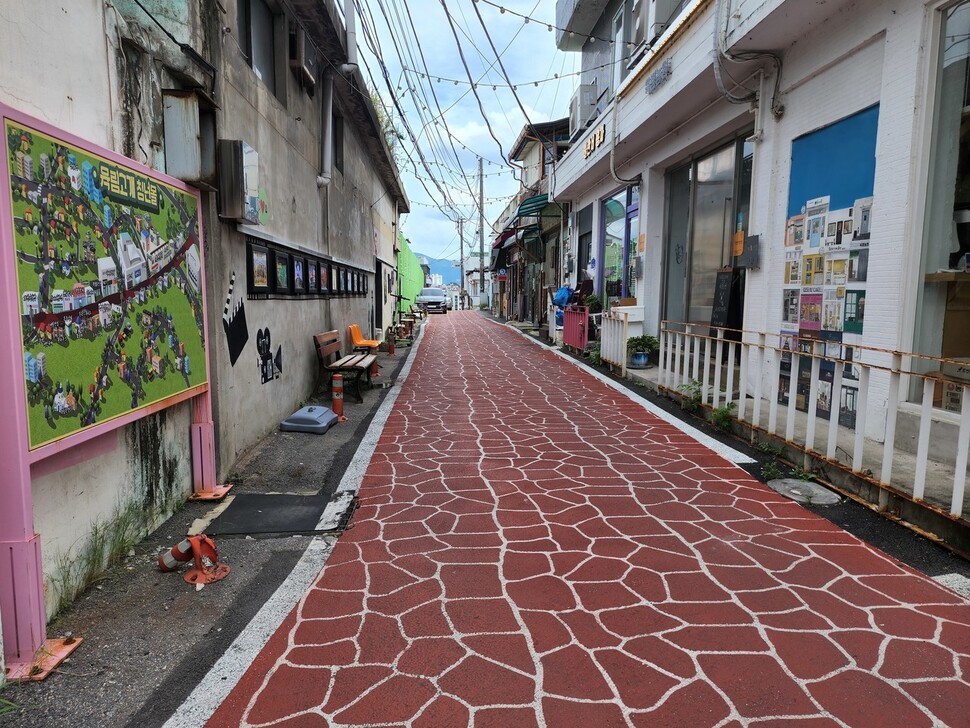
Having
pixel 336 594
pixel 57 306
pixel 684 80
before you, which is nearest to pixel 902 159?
pixel 684 80

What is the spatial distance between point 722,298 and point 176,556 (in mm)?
8066

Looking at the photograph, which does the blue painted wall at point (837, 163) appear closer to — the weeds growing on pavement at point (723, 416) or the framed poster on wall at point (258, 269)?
the weeds growing on pavement at point (723, 416)

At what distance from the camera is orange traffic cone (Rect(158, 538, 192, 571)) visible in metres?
3.48

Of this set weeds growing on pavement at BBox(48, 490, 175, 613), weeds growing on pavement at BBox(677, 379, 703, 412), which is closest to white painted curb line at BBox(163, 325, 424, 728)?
weeds growing on pavement at BBox(48, 490, 175, 613)

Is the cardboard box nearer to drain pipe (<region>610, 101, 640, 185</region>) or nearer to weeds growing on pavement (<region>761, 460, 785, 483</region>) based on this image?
weeds growing on pavement (<region>761, 460, 785, 483</region>)

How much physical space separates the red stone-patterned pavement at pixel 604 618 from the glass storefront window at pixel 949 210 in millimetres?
2228

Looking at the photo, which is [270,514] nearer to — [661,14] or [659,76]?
[659,76]

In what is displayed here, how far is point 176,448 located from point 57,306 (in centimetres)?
182

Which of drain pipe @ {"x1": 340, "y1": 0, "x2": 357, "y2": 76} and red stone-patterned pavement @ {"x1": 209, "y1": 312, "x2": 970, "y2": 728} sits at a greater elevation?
drain pipe @ {"x1": 340, "y1": 0, "x2": 357, "y2": 76}

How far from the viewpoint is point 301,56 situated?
310 inches

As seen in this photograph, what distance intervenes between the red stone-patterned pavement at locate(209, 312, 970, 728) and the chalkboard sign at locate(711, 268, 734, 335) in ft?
13.6

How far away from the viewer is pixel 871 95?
229 inches

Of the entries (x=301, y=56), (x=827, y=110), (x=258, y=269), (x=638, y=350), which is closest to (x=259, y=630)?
(x=258, y=269)

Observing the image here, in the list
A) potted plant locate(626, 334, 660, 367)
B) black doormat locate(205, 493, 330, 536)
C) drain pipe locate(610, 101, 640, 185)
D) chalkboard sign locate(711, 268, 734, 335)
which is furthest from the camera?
drain pipe locate(610, 101, 640, 185)
